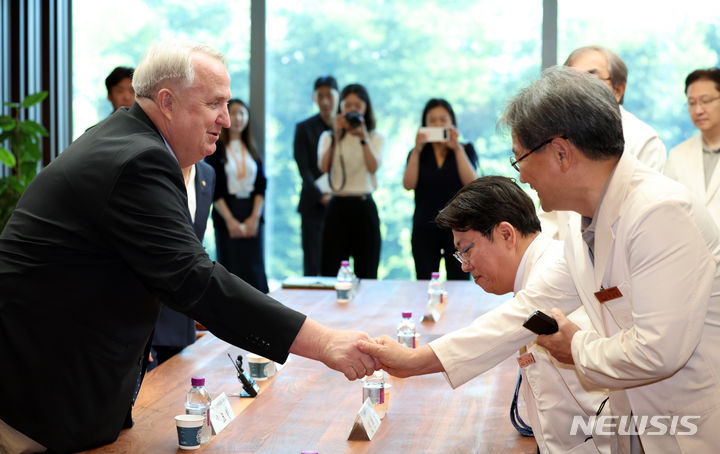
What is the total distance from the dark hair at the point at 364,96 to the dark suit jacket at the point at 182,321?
2.44 m

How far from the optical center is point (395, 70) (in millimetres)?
6867

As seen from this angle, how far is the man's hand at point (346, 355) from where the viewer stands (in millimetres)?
2025

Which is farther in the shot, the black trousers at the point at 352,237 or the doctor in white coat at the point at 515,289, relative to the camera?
the black trousers at the point at 352,237

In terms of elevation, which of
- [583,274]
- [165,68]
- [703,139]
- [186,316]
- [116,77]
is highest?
[116,77]

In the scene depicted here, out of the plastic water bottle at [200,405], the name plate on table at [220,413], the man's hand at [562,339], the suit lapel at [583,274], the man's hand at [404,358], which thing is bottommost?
the name plate on table at [220,413]

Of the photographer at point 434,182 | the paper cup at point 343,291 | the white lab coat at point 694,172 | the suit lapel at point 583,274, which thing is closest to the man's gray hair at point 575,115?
the suit lapel at point 583,274

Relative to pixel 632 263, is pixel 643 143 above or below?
above

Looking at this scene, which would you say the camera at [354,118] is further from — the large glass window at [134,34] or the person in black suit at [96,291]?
the person in black suit at [96,291]

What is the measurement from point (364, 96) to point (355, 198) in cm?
68

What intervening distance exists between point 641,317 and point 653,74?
557 cm

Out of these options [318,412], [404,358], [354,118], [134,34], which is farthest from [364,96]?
[318,412]

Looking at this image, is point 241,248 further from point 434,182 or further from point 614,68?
point 614,68

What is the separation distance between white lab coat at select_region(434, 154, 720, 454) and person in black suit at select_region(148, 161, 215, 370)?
5.11 feet

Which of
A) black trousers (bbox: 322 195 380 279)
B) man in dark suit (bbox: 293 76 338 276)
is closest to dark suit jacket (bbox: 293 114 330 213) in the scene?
man in dark suit (bbox: 293 76 338 276)
